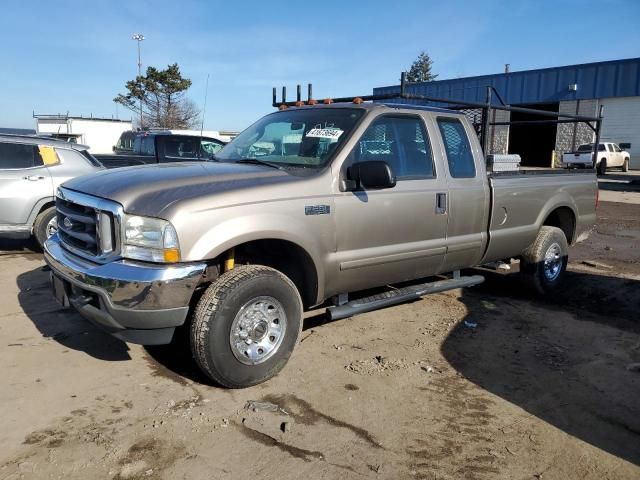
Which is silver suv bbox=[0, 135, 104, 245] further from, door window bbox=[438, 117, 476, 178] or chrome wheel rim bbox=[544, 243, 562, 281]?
chrome wheel rim bbox=[544, 243, 562, 281]

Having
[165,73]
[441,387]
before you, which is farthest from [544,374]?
[165,73]

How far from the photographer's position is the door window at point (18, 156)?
24.1ft

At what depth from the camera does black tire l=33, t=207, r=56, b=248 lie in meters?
7.31

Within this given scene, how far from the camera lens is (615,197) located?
18.4 m

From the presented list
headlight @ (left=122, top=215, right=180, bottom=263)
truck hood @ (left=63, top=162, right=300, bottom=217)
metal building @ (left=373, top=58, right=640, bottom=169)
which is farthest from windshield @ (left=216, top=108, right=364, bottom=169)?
metal building @ (left=373, top=58, right=640, bottom=169)

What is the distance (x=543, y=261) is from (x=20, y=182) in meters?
6.78

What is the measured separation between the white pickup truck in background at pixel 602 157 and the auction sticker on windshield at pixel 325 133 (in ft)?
86.6

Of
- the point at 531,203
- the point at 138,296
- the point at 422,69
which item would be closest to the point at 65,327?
the point at 138,296

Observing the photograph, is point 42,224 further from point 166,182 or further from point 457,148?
point 457,148

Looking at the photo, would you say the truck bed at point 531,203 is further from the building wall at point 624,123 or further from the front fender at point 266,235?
the building wall at point 624,123

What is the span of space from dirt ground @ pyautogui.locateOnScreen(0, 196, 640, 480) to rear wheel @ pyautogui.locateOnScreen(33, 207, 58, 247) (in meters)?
2.13

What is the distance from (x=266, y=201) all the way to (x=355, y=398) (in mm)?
1457

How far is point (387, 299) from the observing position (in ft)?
14.6

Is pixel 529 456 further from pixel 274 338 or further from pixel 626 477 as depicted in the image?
pixel 274 338
